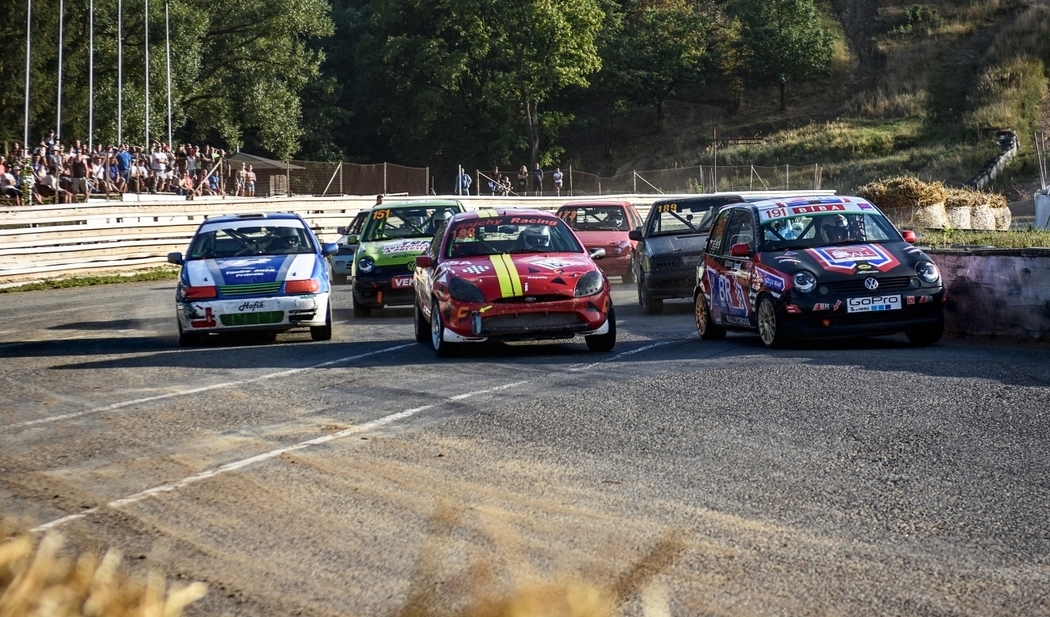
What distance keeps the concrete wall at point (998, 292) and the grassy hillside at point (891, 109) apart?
142ft

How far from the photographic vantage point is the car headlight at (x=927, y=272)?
13.3 meters

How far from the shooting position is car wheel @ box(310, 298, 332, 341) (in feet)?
52.4

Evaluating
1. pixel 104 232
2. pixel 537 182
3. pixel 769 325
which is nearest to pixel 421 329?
pixel 769 325

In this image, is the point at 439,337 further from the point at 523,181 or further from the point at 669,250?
the point at 523,181

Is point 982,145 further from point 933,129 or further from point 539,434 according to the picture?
point 539,434

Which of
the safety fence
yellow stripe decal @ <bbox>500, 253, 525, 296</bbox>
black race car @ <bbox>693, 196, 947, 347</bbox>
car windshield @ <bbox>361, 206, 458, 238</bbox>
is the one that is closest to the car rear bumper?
yellow stripe decal @ <bbox>500, 253, 525, 296</bbox>

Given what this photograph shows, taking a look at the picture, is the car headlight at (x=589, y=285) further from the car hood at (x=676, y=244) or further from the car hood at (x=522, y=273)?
the car hood at (x=676, y=244)

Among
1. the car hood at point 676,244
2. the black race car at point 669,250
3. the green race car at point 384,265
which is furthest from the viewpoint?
the green race car at point 384,265

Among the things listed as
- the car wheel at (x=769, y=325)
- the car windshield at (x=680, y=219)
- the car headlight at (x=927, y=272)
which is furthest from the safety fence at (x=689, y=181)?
the car headlight at (x=927, y=272)

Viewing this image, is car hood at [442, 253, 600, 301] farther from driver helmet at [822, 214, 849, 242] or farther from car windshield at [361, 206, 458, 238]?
car windshield at [361, 206, 458, 238]

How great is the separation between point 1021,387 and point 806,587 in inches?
224

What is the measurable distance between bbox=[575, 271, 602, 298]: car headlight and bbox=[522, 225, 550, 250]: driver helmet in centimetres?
93

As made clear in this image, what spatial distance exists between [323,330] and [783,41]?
68336 mm

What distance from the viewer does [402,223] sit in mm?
20906
